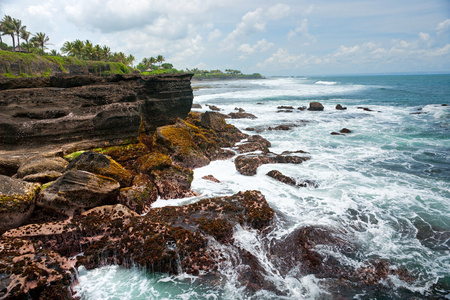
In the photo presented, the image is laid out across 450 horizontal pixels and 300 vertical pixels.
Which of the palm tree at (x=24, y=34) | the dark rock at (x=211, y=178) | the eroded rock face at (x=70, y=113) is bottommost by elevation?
the dark rock at (x=211, y=178)

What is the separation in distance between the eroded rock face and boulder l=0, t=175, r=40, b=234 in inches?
150

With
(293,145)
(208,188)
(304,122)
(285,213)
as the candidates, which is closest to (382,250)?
(285,213)

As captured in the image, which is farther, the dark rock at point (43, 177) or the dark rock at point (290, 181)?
the dark rock at point (290, 181)

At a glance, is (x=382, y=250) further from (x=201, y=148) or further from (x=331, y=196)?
(x=201, y=148)

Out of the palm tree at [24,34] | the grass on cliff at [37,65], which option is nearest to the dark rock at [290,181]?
the grass on cliff at [37,65]

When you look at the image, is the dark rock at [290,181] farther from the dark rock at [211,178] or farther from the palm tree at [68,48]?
the palm tree at [68,48]

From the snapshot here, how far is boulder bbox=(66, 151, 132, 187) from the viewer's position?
29.6ft

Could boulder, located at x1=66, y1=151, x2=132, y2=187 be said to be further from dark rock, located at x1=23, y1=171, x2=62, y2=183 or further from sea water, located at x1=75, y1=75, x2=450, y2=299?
sea water, located at x1=75, y1=75, x2=450, y2=299

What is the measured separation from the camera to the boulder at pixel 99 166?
29.6 feet

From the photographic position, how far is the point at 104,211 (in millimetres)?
7965

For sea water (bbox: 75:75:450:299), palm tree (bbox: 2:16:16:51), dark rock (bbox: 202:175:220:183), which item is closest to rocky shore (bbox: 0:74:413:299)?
sea water (bbox: 75:75:450:299)

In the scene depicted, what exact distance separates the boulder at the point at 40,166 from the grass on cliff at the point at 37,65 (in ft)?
124

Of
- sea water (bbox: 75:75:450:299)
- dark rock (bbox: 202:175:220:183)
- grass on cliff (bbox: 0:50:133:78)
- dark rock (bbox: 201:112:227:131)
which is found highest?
grass on cliff (bbox: 0:50:133:78)

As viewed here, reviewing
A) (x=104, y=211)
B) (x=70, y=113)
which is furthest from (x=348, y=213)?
(x=70, y=113)
